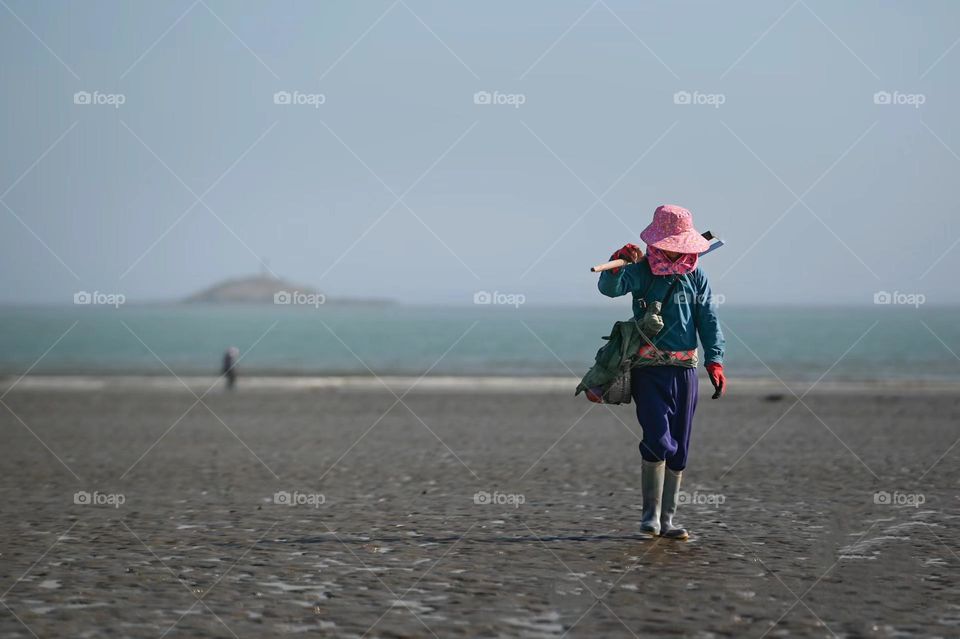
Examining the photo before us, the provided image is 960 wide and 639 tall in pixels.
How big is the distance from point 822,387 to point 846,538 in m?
25.1

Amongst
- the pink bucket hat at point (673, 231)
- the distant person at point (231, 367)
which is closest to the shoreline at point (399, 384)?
the distant person at point (231, 367)

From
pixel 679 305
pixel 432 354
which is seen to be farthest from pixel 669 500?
pixel 432 354

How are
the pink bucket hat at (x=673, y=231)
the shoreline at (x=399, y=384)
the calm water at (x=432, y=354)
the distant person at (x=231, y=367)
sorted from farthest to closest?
the calm water at (x=432, y=354) → the shoreline at (x=399, y=384) → the distant person at (x=231, y=367) → the pink bucket hat at (x=673, y=231)

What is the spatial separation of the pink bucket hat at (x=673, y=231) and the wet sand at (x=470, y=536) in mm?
2052

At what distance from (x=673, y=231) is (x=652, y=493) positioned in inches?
73.0

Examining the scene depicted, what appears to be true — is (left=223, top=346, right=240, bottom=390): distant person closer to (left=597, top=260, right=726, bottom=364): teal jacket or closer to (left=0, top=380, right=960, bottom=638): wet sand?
(left=0, top=380, right=960, bottom=638): wet sand

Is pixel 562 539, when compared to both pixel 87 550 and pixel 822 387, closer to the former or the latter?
pixel 87 550

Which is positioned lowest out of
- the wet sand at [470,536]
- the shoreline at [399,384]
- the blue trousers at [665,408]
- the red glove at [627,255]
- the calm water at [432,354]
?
the wet sand at [470,536]

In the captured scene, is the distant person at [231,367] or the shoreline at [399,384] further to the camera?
the shoreline at [399,384]

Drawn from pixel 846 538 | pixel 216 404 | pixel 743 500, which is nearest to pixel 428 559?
pixel 846 538

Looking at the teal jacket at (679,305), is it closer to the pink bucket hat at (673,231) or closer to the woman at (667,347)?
the woman at (667,347)

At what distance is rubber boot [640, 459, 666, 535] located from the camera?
7699 millimetres

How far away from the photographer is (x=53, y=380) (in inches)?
1427

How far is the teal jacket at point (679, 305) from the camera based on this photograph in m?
7.65
